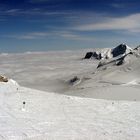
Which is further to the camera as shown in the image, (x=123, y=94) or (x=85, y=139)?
(x=123, y=94)

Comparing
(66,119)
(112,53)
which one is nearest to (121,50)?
(112,53)

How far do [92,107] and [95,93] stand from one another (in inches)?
267

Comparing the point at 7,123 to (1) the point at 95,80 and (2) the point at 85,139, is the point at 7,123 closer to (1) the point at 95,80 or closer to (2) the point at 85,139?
(2) the point at 85,139

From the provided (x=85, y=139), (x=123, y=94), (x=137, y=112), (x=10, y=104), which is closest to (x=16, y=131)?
(x=85, y=139)

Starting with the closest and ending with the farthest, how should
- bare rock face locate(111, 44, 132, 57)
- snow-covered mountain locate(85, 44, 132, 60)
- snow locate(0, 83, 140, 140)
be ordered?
snow locate(0, 83, 140, 140), bare rock face locate(111, 44, 132, 57), snow-covered mountain locate(85, 44, 132, 60)

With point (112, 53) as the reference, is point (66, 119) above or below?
above

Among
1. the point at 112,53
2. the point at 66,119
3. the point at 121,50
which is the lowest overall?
the point at 112,53

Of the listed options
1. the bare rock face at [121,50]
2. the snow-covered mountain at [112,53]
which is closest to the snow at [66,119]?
the snow-covered mountain at [112,53]

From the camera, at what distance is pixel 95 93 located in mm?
15781

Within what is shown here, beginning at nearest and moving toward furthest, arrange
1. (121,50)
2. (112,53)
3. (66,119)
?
(66,119), (121,50), (112,53)

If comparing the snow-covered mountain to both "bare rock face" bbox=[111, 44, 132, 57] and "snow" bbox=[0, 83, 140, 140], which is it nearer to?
"bare rock face" bbox=[111, 44, 132, 57]

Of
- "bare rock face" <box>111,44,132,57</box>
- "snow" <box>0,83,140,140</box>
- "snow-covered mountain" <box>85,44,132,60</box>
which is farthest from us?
"snow-covered mountain" <box>85,44,132,60</box>

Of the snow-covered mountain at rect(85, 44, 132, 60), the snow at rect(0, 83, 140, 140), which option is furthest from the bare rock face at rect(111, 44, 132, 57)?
the snow at rect(0, 83, 140, 140)

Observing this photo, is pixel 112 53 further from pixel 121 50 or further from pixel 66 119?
pixel 66 119
